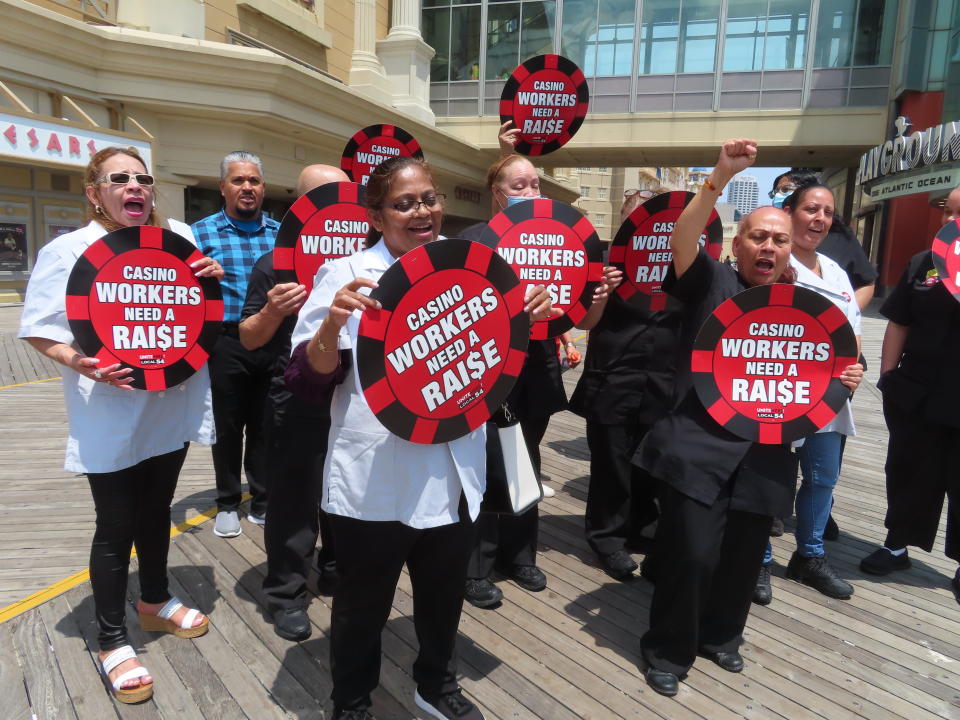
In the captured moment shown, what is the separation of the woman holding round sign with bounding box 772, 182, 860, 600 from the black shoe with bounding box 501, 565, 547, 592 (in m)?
1.10

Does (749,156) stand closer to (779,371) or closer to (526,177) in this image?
(779,371)

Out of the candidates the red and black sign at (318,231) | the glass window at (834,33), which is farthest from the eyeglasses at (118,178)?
the glass window at (834,33)

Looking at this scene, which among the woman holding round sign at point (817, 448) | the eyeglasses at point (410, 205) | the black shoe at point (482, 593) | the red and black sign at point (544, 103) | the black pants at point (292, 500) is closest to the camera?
the eyeglasses at point (410, 205)

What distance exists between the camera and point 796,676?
272cm

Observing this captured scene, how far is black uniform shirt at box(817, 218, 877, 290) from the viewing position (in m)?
3.86

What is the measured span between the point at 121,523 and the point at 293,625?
83cm

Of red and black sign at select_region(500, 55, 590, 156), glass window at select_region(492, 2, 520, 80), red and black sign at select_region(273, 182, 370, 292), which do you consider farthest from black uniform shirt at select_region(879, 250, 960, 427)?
glass window at select_region(492, 2, 520, 80)

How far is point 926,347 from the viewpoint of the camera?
11.5ft

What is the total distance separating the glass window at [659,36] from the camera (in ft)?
66.8

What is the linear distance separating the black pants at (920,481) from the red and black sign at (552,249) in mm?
1931

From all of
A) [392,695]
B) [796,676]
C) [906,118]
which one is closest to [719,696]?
[796,676]

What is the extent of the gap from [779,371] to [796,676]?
1.28 m

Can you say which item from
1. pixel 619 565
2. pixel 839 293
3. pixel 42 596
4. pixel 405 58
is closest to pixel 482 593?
pixel 619 565

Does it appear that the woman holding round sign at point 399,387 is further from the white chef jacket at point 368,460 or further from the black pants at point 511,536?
the black pants at point 511,536
